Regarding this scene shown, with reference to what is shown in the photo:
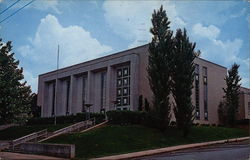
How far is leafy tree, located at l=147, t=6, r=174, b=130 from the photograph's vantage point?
30.8 m

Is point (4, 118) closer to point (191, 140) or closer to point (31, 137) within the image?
point (31, 137)

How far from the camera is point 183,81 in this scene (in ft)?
103

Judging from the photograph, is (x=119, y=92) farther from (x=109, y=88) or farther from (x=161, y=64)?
(x=161, y=64)

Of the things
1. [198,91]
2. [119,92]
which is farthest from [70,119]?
[198,91]

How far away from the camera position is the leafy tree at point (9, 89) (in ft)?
68.1

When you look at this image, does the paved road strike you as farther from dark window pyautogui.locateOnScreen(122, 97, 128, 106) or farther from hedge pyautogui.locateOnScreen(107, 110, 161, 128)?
dark window pyautogui.locateOnScreen(122, 97, 128, 106)

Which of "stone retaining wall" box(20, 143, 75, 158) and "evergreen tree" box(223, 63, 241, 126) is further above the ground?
"evergreen tree" box(223, 63, 241, 126)

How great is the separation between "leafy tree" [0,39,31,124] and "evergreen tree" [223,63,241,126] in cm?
3067

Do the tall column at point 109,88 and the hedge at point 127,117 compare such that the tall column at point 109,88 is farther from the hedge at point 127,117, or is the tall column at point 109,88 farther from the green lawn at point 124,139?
the green lawn at point 124,139

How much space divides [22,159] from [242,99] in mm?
40718

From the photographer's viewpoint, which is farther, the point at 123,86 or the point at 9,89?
the point at 123,86

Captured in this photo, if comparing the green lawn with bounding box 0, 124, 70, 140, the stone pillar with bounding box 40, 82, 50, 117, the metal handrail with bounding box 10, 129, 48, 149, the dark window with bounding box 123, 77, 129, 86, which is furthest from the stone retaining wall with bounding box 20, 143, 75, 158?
the stone pillar with bounding box 40, 82, 50, 117

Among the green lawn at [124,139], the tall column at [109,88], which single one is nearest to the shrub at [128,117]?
the green lawn at [124,139]

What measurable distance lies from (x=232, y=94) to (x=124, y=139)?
948 inches
